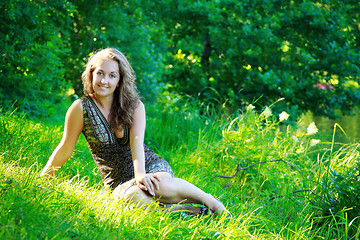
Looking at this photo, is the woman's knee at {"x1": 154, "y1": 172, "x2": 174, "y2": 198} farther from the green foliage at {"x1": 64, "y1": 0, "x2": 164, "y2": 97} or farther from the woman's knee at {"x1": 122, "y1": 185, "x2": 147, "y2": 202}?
the green foliage at {"x1": 64, "y1": 0, "x2": 164, "y2": 97}

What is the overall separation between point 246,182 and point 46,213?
2.24 m

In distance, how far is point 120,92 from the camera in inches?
123

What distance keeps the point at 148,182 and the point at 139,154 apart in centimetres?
22

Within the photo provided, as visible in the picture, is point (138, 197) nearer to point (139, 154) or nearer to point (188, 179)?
point (139, 154)

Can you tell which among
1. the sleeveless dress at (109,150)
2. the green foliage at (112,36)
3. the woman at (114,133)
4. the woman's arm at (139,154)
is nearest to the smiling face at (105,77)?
the woman at (114,133)

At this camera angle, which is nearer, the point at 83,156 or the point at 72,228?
the point at 72,228

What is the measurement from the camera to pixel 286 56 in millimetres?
7645

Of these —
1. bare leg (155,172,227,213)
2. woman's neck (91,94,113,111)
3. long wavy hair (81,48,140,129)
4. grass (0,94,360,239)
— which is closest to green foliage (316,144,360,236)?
grass (0,94,360,239)

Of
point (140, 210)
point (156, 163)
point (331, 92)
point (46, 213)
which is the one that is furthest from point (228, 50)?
point (46, 213)

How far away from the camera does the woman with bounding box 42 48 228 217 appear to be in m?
2.93

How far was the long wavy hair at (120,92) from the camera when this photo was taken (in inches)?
121

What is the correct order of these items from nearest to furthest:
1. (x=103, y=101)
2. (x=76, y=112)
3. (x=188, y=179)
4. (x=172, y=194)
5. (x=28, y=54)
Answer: (x=172, y=194) < (x=76, y=112) < (x=103, y=101) < (x=188, y=179) < (x=28, y=54)

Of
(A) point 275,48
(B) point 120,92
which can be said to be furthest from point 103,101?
(A) point 275,48

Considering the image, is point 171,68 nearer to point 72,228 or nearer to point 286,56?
point 286,56
